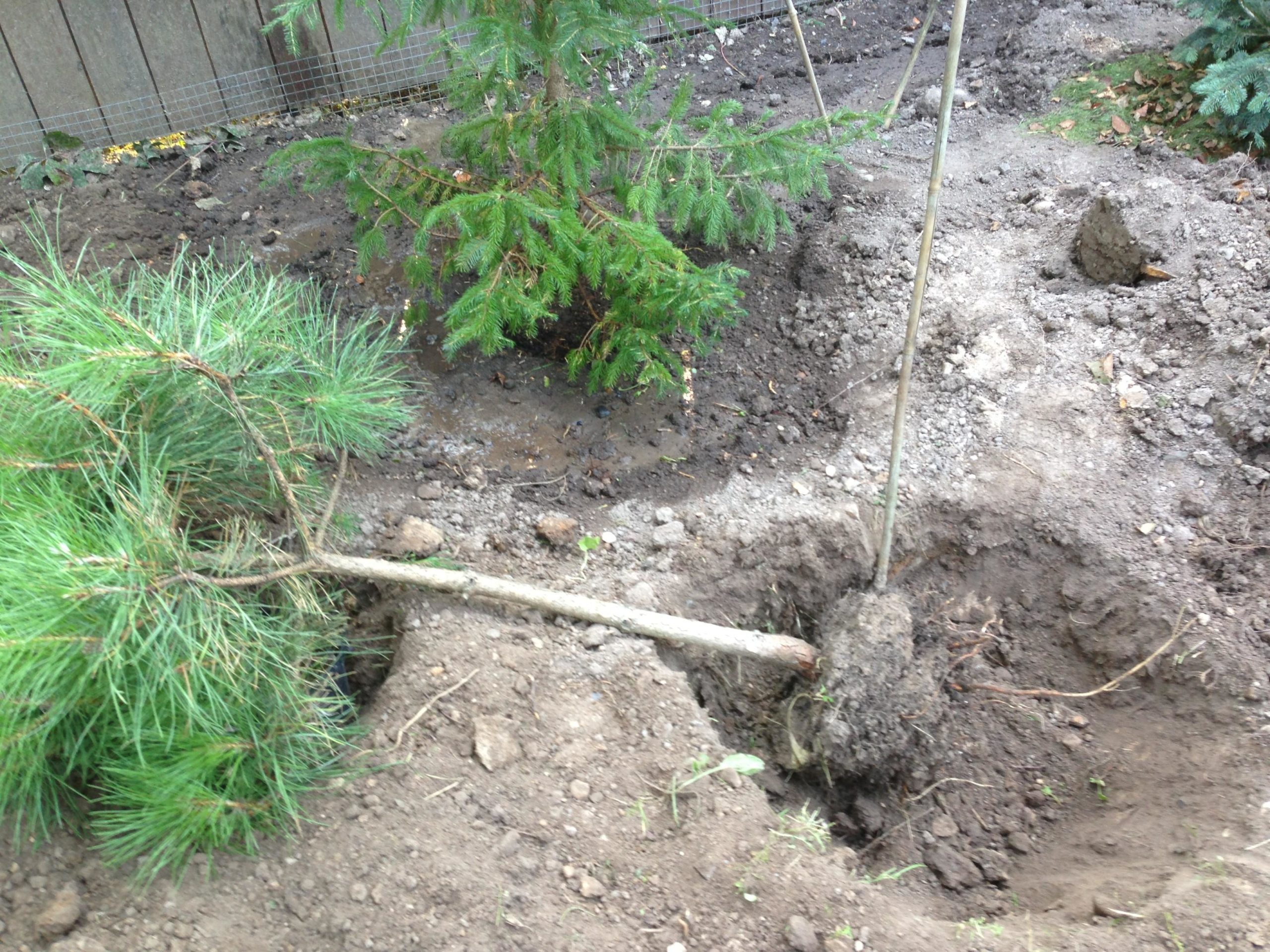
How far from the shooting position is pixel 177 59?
420 cm

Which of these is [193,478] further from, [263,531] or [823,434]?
[823,434]

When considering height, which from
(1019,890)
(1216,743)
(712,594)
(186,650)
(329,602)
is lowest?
(1019,890)

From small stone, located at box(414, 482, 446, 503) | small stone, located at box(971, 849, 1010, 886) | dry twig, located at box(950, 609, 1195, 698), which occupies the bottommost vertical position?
small stone, located at box(971, 849, 1010, 886)

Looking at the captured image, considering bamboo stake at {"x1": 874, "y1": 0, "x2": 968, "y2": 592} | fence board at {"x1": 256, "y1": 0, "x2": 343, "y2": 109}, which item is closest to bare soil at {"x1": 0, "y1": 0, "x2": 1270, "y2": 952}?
bamboo stake at {"x1": 874, "y1": 0, "x2": 968, "y2": 592}

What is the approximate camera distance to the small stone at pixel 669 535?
8.45 ft

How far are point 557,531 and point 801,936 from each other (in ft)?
4.19

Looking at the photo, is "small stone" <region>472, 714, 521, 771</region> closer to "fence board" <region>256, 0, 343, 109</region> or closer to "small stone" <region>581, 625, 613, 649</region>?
"small stone" <region>581, 625, 613, 649</region>

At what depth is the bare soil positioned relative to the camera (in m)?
1.74

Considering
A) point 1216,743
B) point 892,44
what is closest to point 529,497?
point 1216,743

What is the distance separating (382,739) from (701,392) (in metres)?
1.67

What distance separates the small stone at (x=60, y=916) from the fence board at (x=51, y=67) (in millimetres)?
3804

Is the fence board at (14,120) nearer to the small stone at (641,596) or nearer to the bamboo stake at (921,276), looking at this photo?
the small stone at (641,596)

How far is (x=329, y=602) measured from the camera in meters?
2.14

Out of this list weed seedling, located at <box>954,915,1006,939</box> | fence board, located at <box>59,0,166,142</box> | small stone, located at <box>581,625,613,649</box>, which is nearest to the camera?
weed seedling, located at <box>954,915,1006,939</box>
